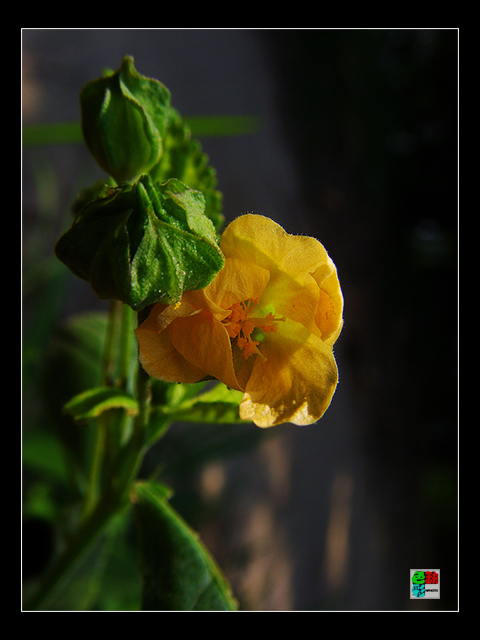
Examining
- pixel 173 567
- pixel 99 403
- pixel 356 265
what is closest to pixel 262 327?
pixel 99 403

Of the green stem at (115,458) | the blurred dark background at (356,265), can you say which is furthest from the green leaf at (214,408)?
the blurred dark background at (356,265)

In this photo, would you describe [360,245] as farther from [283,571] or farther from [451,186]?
[283,571]

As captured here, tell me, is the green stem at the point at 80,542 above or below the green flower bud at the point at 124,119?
below

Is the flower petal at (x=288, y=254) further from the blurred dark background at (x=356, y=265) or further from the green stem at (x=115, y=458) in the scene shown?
the blurred dark background at (x=356, y=265)

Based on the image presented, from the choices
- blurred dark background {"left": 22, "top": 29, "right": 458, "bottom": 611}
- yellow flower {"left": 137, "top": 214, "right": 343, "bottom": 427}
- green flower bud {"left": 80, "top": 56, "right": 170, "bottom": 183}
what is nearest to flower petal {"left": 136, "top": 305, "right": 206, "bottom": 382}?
yellow flower {"left": 137, "top": 214, "right": 343, "bottom": 427}

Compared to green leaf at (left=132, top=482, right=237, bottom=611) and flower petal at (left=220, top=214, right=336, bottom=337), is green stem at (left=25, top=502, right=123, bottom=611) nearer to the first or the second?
green leaf at (left=132, top=482, right=237, bottom=611)

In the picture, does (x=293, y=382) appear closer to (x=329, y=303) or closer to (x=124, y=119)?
(x=329, y=303)
